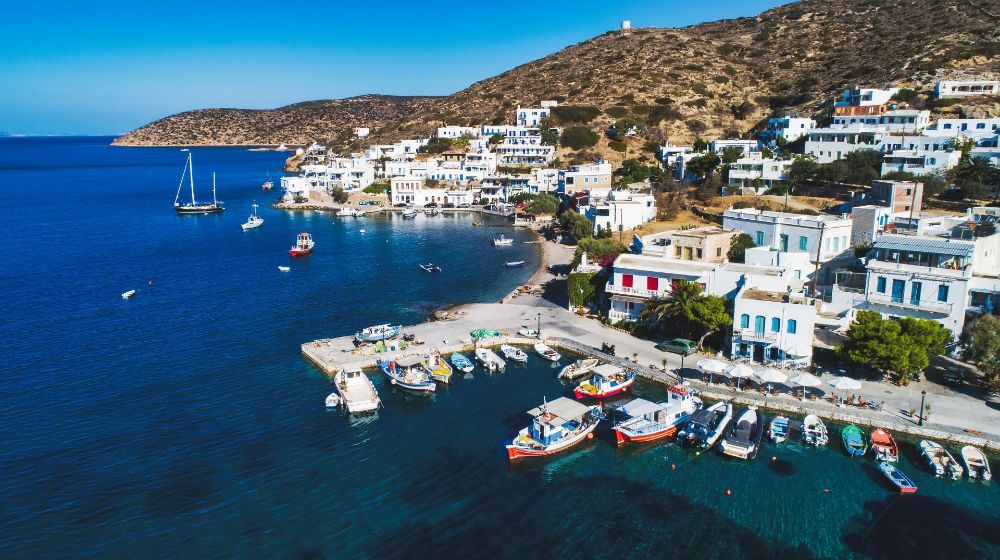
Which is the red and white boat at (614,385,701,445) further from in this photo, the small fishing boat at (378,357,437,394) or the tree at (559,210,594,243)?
the tree at (559,210,594,243)

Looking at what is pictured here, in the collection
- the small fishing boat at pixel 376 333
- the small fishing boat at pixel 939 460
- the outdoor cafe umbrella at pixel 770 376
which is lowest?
the small fishing boat at pixel 939 460

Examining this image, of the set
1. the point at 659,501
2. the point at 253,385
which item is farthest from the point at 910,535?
the point at 253,385

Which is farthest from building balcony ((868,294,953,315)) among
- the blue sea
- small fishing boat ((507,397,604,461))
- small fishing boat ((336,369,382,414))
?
small fishing boat ((336,369,382,414))

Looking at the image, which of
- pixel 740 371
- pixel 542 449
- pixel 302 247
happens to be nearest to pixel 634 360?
pixel 740 371

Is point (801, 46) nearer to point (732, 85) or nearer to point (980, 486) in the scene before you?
point (732, 85)

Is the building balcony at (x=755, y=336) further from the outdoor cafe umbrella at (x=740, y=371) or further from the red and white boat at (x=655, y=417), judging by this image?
the red and white boat at (x=655, y=417)

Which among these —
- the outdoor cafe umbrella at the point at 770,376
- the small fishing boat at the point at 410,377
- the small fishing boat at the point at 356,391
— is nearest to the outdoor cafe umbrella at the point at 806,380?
the outdoor cafe umbrella at the point at 770,376
